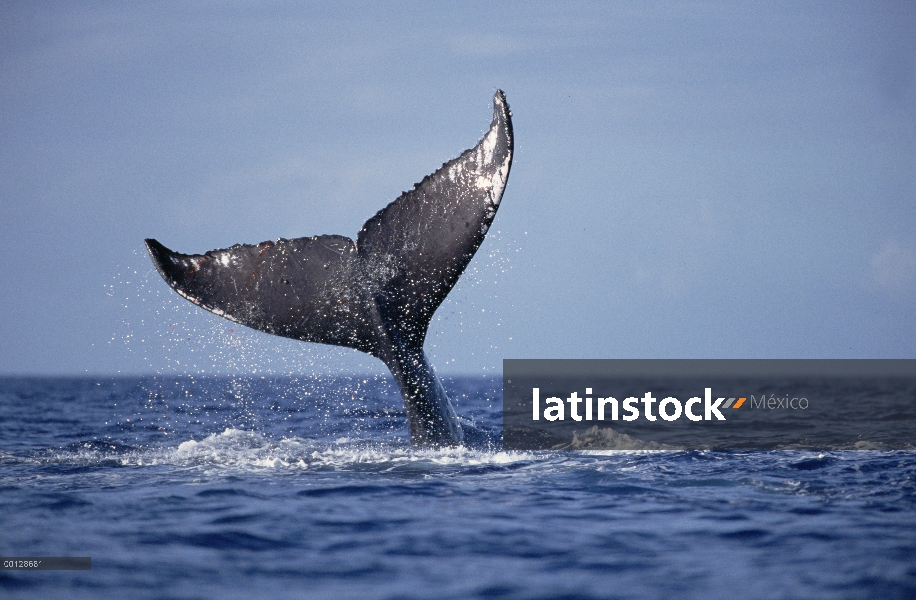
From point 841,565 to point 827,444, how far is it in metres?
7.23

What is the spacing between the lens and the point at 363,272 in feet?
27.2

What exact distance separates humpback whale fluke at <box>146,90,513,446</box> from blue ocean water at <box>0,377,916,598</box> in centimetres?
145

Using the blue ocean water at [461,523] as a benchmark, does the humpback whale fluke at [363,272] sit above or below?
above

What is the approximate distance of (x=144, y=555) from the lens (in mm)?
6031

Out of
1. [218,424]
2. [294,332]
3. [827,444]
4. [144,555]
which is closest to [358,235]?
[294,332]

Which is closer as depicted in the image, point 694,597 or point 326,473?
point 694,597

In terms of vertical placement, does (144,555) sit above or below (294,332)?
below

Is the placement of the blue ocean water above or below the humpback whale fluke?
below

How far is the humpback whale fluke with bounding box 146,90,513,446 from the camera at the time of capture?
25.7 feet

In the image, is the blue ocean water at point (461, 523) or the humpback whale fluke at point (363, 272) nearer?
the blue ocean water at point (461, 523)

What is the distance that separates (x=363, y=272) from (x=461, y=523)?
254 cm

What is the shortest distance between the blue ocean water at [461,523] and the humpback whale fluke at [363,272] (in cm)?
145

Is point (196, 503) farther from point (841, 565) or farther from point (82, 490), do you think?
point (841, 565)

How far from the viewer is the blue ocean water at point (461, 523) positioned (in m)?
5.45
